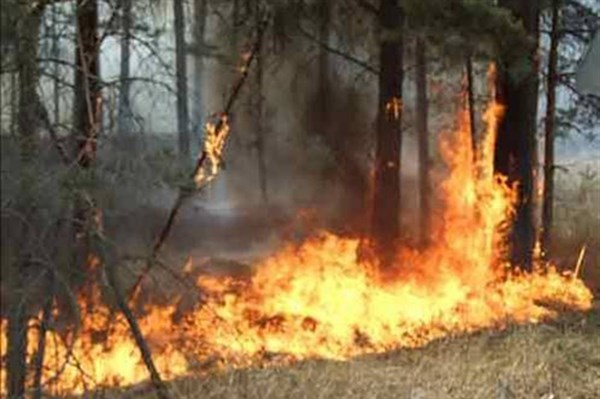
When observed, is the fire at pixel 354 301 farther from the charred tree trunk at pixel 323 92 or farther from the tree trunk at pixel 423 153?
the charred tree trunk at pixel 323 92

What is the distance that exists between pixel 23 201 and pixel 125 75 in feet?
10.9

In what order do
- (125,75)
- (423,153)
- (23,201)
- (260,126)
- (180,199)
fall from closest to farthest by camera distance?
(23,201) < (180,199) < (125,75) < (260,126) < (423,153)

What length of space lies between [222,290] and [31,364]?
6.49m

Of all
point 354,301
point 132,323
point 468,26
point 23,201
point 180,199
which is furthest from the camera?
point 354,301

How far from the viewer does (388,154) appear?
14.9m

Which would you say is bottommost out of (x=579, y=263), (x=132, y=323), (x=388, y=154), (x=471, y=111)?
→ (x=579, y=263)

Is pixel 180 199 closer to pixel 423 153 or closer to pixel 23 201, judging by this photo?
pixel 23 201

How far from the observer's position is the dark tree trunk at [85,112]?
669cm

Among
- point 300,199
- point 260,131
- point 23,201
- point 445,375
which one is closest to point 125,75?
point 23,201

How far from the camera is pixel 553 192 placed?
15.0 m

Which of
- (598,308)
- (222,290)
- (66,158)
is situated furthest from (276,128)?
(66,158)

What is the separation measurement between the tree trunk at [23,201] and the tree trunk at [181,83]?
2.88m

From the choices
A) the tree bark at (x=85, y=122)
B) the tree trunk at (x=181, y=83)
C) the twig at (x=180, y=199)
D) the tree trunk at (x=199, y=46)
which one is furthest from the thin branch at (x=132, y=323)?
the tree trunk at (x=199, y=46)

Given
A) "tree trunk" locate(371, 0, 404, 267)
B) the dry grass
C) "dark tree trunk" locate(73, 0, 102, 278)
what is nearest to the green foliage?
the dry grass
